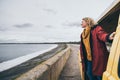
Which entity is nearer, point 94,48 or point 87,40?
point 94,48

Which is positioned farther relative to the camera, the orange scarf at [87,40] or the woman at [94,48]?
the orange scarf at [87,40]

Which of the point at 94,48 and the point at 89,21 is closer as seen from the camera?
the point at 94,48

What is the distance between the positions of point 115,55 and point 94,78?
2.39m

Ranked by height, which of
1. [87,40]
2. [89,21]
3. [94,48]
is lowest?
[94,48]

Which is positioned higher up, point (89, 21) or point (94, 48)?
point (89, 21)

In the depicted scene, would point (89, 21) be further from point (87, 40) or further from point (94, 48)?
point (94, 48)

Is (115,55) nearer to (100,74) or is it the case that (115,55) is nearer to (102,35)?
(102,35)

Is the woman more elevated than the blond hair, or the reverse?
the blond hair

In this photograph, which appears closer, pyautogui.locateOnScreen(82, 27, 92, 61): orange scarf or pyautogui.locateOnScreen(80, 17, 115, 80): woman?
pyautogui.locateOnScreen(80, 17, 115, 80): woman

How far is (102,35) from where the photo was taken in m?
4.39

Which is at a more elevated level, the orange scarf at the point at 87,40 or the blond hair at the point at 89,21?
the blond hair at the point at 89,21


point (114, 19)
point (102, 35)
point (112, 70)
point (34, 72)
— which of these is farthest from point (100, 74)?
point (112, 70)

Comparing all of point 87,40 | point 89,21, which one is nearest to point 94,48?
point 87,40

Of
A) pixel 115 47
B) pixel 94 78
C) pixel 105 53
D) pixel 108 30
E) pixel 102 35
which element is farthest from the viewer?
pixel 108 30
